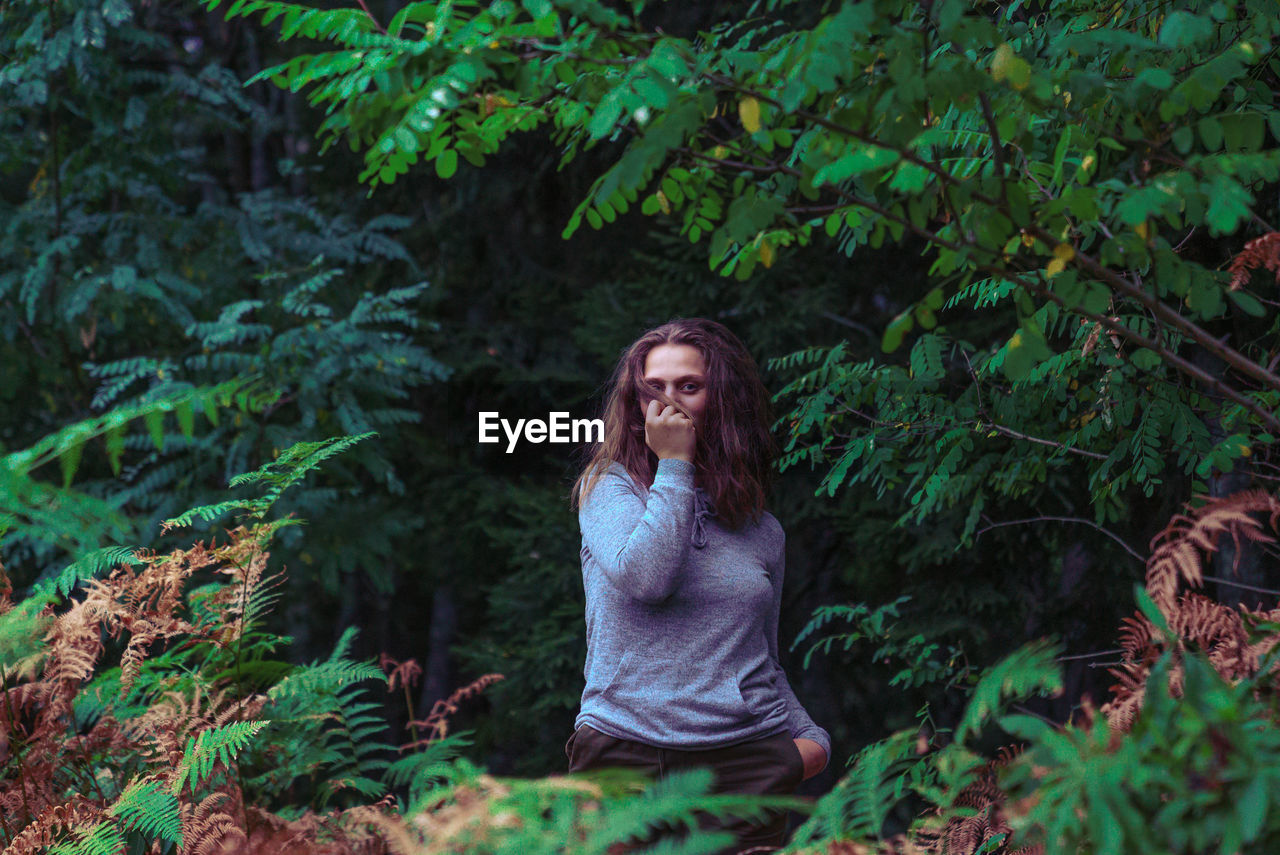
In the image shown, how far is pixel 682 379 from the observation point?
7.21 feet

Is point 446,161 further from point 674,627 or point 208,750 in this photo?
point 208,750

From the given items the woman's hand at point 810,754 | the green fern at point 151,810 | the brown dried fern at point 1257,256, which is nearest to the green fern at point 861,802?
the woman's hand at point 810,754

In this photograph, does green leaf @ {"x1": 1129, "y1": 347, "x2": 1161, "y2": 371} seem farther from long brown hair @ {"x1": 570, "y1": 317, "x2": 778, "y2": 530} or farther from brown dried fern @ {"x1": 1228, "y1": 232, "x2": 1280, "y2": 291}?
long brown hair @ {"x1": 570, "y1": 317, "x2": 778, "y2": 530}

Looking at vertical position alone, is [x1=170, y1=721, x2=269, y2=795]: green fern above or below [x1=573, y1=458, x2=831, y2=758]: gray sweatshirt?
below

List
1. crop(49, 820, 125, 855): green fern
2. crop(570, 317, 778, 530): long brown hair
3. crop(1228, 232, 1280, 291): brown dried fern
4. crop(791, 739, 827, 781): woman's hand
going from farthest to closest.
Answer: crop(570, 317, 778, 530): long brown hair
crop(791, 739, 827, 781): woman's hand
crop(49, 820, 125, 855): green fern
crop(1228, 232, 1280, 291): brown dried fern

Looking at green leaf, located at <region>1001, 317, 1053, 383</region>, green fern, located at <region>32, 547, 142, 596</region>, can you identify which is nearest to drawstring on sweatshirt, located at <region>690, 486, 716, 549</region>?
green leaf, located at <region>1001, 317, 1053, 383</region>

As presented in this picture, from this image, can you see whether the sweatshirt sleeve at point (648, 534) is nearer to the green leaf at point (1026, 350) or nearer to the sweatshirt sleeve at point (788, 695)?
the sweatshirt sleeve at point (788, 695)

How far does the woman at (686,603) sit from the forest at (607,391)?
0.22 m

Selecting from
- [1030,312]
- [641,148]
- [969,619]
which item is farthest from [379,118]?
[969,619]

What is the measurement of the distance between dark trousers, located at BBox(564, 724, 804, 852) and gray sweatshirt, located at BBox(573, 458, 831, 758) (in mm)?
23

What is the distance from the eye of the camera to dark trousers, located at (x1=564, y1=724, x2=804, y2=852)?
186cm

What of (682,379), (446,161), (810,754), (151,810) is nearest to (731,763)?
(810,754)

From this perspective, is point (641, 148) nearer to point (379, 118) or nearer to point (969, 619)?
point (379, 118)

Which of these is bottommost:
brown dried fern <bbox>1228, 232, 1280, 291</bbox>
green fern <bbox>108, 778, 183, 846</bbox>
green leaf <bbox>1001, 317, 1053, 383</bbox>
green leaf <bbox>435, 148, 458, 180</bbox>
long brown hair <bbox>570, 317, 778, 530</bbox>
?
green fern <bbox>108, 778, 183, 846</bbox>
